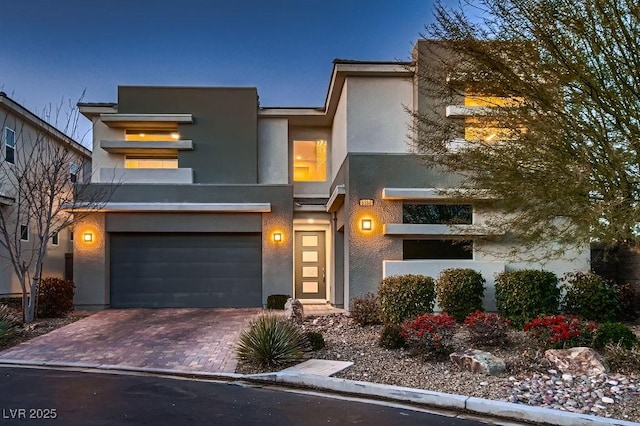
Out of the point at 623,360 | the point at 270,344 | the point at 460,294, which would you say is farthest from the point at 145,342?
the point at 623,360

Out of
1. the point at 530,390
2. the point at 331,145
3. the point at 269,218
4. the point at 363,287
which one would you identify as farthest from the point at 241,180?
the point at 530,390

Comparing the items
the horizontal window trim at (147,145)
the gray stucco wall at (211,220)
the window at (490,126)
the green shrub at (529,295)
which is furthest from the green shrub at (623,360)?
the horizontal window trim at (147,145)

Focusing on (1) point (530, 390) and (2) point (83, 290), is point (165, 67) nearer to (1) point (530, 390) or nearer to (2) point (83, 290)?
(2) point (83, 290)

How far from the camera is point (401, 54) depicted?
41.6 ft

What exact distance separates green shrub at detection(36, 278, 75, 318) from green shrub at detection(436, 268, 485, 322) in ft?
31.6

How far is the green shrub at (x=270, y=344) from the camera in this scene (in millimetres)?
7281

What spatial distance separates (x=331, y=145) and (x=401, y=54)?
4.93 meters

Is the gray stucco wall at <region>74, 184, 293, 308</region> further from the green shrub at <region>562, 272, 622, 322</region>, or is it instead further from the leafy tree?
the leafy tree

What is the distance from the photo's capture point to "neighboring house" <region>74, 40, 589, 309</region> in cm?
1177

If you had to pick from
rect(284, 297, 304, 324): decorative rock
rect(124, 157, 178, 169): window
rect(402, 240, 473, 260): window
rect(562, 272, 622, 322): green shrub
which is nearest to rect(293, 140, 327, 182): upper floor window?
rect(124, 157, 178, 169): window

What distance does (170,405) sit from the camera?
18.5 ft

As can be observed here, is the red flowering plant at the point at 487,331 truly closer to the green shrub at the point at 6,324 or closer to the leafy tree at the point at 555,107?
the leafy tree at the point at 555,107

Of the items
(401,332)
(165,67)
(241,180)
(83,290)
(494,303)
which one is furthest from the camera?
(165,67)

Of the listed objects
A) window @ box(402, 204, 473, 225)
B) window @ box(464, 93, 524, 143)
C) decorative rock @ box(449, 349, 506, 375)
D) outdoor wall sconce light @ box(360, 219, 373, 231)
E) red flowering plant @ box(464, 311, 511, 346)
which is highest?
window @ box(464, 93, 524, 143)
